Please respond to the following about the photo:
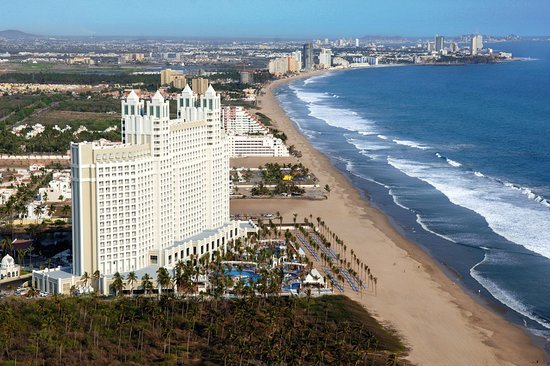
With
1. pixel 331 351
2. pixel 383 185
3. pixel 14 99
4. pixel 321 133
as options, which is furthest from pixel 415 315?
pixel 14 99

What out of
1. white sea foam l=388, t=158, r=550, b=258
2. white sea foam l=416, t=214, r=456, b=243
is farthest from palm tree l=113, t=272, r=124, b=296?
white sea foam l=388, t=158, r=550, b=258

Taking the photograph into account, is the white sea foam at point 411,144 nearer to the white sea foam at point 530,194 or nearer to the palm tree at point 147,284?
the white sea foam at point 530,194

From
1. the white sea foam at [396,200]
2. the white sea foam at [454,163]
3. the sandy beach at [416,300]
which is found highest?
the white sea foam at [454,163]

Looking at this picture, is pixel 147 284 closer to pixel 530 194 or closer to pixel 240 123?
pixel 530 194

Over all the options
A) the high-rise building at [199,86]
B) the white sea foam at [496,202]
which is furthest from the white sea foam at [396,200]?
the high-rise building at [199,86]

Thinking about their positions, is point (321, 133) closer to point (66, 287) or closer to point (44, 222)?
point (44, 222)

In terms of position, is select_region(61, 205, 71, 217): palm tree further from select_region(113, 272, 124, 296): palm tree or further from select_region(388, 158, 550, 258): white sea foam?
select_region(388, 158, 550, 258): white sea foam

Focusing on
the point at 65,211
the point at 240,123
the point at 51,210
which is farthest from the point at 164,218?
the point at 240,123
